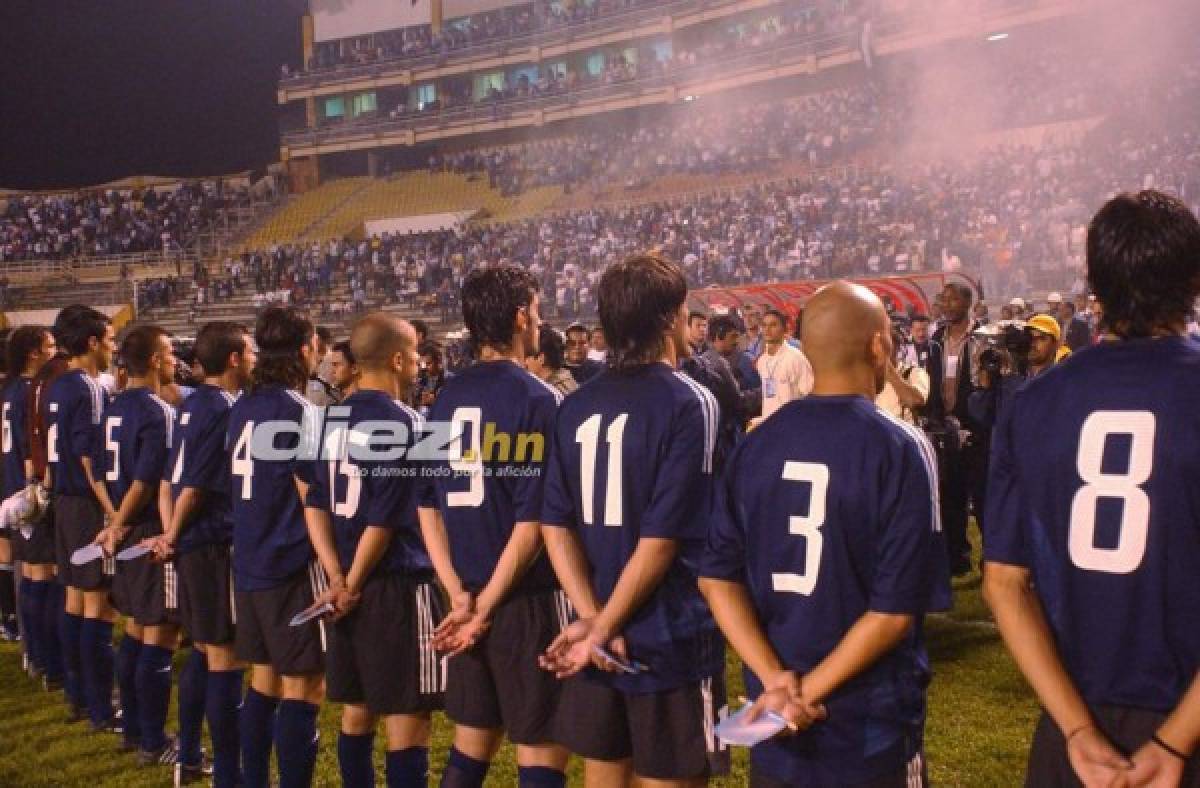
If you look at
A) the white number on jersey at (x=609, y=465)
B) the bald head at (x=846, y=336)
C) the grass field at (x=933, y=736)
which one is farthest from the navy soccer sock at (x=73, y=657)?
the bald head at (x=846, y=336)

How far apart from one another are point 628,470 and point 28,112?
1967 inches

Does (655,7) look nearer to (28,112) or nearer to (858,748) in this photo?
(28,112)

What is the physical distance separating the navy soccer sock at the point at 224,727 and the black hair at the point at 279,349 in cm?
132

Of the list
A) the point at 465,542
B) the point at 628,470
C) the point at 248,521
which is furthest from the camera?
the point at 248,521

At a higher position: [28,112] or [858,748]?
[28,112]

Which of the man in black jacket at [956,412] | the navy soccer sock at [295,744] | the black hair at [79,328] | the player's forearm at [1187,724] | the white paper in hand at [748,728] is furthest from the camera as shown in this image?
the man in black jacket at [956,412]

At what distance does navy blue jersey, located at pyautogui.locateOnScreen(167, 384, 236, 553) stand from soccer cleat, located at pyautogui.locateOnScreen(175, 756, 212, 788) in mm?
1005

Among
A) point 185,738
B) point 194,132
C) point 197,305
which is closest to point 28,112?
point 194,132

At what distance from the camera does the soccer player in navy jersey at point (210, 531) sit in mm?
4570

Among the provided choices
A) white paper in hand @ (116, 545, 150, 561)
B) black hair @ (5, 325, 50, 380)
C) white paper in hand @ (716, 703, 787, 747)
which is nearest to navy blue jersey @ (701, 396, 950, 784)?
white paper in hand @ (716, 703, 787, 747)

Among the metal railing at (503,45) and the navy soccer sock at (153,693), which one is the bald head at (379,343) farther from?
the metal railing at (503,45)

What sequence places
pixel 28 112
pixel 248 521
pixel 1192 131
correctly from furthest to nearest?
pixel 28 112
pixel 1192 131
pixel 248 521

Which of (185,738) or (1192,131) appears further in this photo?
(1192,131)

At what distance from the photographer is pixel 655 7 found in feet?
125
